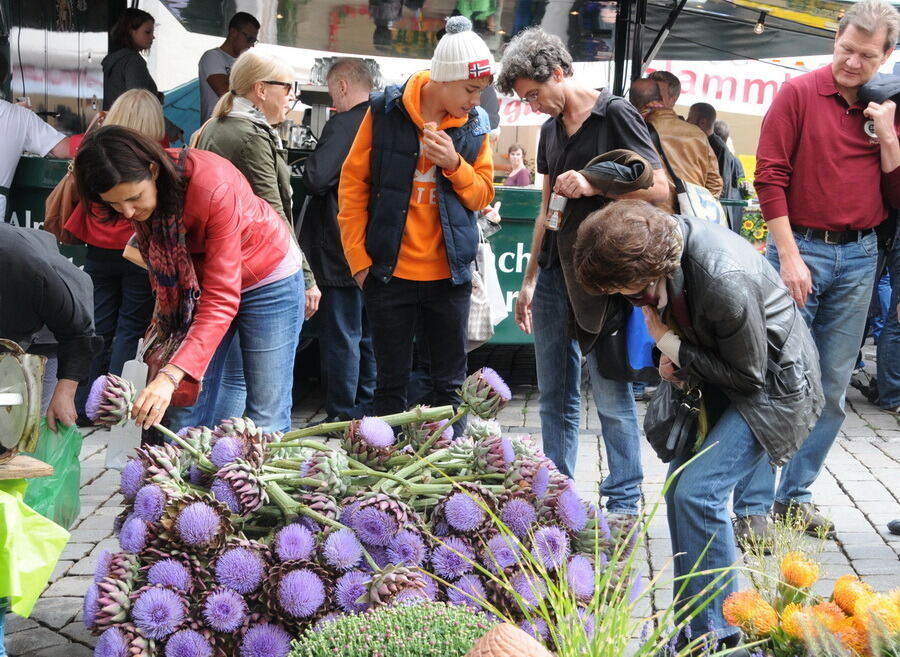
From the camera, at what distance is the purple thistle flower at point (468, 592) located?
7.06 feet

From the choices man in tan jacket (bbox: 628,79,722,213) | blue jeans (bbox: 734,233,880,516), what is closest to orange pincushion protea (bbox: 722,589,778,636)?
blue jeans (bbox: 734,233,880,516)

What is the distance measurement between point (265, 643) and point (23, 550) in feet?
2.17

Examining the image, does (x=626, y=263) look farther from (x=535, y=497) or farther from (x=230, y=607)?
(x=230, y=607)

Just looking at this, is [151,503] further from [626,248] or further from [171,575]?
[626,248]

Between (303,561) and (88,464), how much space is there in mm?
3502

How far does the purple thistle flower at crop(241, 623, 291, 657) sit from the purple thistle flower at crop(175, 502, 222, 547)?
0.21 metres

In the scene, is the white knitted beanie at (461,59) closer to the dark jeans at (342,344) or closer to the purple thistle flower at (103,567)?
the dark jeans at (342,344)

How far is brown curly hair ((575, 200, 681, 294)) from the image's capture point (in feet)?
8.54

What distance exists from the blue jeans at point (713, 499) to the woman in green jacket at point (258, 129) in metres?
2.11

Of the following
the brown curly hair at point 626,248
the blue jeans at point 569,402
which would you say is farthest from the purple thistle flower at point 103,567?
the blue jeans at point 569,402

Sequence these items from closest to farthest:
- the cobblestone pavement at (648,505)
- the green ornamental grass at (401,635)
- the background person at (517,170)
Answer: the green ornamental grass at (401,635) < the cobblestone pavement at (648,505) < the background person at (517,170)

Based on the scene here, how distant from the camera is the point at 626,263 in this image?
2613mm

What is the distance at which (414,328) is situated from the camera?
4.38 m

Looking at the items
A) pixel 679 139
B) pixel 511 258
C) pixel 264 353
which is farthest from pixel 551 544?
pixel 679 139
